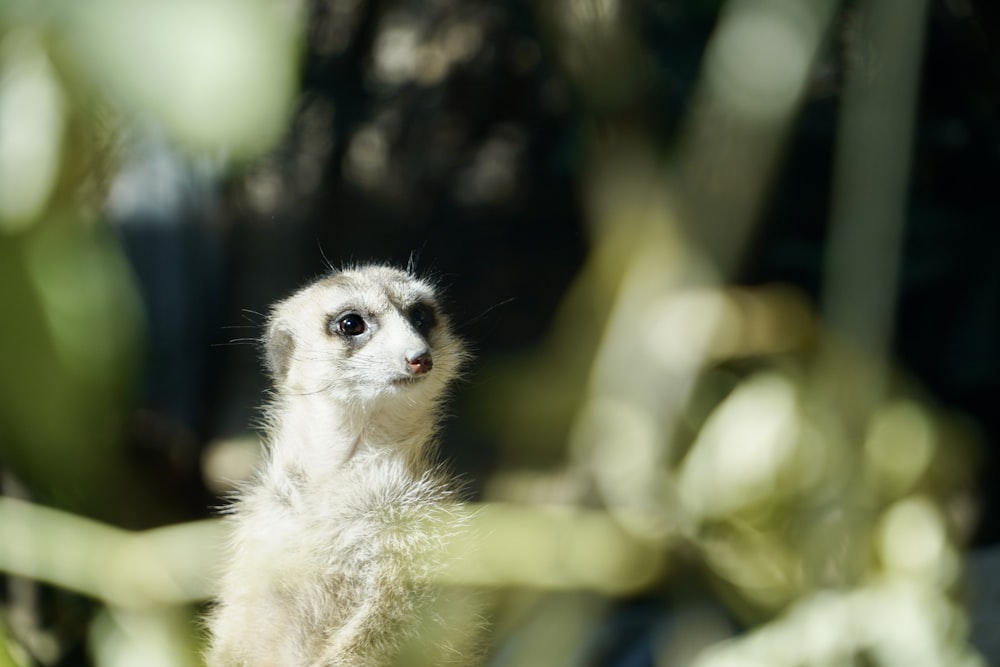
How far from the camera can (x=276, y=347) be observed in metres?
0.88

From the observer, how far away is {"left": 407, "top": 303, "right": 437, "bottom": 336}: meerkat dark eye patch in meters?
0.93

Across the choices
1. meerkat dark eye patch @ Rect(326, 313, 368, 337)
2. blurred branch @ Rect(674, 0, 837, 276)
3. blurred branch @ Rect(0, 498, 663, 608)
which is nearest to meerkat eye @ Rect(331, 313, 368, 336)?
meerkat dark eye patch @ Rect(326, 313, 368, 337)

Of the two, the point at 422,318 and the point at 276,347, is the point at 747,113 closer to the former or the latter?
the point at 422,318

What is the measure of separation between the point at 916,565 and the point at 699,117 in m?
0.64

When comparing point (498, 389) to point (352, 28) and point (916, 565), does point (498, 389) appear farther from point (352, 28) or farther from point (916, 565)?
point (352, 28)

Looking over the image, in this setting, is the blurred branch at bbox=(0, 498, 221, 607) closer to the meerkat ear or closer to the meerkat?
the meerkat

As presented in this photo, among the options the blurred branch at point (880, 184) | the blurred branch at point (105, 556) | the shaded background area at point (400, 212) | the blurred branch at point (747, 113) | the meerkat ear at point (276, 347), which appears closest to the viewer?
the shaded background area at point (400, 212)

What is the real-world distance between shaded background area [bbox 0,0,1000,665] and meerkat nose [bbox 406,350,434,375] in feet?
0.34

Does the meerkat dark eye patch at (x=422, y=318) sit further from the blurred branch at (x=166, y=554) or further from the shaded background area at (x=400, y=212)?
the blurred branch at (x=166, y=554)

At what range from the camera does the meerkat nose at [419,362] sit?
838 mm

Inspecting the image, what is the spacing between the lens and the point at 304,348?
888 millimetres

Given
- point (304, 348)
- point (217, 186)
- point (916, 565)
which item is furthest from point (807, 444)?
point (217, 186)

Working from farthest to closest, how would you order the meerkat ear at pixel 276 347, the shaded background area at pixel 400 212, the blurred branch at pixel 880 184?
the meerkat ear at pixel 276 347 → the blurred branch at pixel 880 184 → the shaded background area at pixel 400 212

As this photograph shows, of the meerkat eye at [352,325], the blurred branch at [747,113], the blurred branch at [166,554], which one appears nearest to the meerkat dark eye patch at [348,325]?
the meerkat eye at [352,325]
